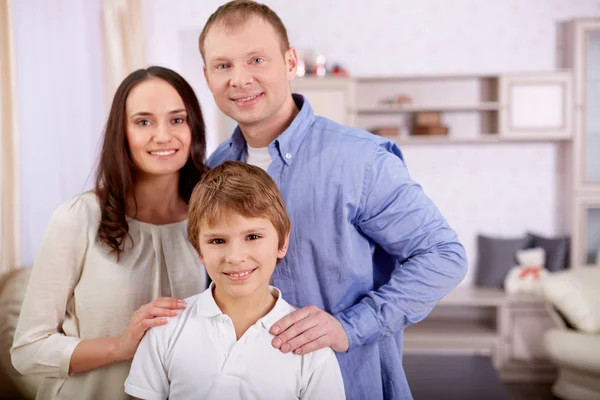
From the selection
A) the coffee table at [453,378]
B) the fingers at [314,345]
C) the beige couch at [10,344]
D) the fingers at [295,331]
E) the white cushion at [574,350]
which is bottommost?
the white cushion at [574,350]

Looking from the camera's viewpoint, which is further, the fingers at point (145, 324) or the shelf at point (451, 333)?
the shelf at point (451, 333)

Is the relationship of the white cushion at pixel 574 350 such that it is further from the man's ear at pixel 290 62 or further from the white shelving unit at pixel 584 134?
the man's ear at pixel 290 62

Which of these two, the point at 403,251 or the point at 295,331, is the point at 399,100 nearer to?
the point at 403,251

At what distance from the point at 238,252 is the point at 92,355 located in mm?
448

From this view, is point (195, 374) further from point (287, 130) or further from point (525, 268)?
point (525, 268)

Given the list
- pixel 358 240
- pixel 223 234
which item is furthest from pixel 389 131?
pixel 223 234

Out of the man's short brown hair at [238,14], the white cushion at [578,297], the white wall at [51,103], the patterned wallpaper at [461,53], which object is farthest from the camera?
the patterned wallpaper at [461,53]

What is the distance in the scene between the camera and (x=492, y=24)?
4.62m

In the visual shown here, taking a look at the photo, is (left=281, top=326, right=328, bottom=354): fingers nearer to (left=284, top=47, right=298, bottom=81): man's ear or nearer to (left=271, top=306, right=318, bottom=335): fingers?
(left=271, top=306, right=318, bottom=335): fingers

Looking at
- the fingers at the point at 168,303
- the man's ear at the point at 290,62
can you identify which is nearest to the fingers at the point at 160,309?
the fingers at the point at 168,303

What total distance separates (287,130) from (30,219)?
4.79 ft

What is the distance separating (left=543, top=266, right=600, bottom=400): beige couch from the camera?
3.47 metres

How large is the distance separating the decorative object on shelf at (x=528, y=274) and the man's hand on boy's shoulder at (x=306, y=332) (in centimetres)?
335

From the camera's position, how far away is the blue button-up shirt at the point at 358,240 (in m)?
1.37
